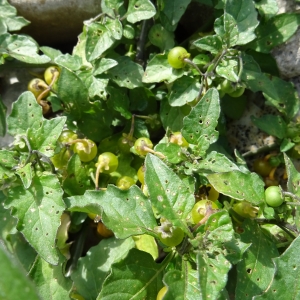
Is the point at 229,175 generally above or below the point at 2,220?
above

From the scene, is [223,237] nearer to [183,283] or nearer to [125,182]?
[183,283]

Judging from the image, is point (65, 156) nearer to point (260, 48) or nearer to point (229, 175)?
point (229, 175)

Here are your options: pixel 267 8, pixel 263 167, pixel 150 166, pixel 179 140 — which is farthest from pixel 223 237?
pixel 267 8

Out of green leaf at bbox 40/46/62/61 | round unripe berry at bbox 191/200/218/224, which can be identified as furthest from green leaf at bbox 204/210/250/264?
green leaf at bbox 40/46/62/61

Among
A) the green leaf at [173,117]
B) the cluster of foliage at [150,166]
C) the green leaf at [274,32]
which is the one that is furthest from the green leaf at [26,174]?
the green leaf at [274,32]

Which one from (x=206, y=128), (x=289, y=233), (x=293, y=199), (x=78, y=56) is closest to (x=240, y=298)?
(x=289, y=233)

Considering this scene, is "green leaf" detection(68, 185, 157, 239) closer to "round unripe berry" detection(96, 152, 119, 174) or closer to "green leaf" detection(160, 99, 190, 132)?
"round unripe berry" detection(96, 152, 119, 174)
